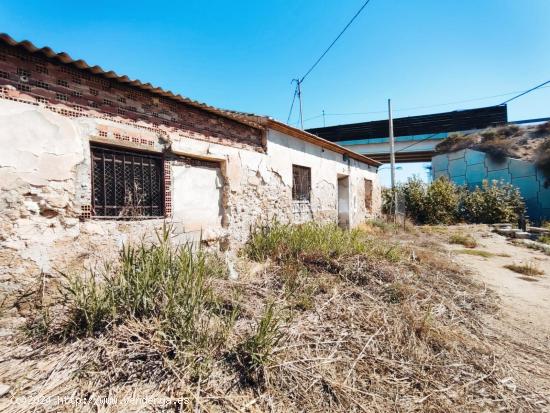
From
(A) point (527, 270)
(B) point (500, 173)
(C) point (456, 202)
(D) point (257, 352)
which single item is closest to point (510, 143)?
(B) point (500, 173)

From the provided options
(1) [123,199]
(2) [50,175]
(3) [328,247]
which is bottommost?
(3) [328,247]

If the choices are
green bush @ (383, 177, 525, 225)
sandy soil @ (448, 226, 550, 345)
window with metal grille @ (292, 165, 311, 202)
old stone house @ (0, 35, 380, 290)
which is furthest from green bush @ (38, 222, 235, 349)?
green bush @ (383, 177, 525, 225)

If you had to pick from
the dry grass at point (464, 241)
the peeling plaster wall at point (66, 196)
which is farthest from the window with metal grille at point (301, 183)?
the dry grass at point (464, 241)

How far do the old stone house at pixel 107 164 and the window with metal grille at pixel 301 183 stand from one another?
3.09 feet

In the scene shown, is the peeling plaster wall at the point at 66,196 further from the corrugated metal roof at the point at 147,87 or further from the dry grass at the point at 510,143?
the dry grass at the point at 510,143

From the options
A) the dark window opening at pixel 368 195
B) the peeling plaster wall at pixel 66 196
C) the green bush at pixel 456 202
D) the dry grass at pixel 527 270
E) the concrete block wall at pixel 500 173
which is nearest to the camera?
the peeling plaster wall at pixel 66 196

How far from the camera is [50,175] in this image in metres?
2.81

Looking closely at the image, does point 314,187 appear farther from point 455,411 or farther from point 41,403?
point 41,403

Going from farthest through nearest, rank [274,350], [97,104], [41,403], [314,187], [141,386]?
1. [314,187]
2. [97,104]
3. [274,350]
4. [141,386]
5. [41,403]

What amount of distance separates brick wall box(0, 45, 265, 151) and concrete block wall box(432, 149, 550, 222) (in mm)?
16387

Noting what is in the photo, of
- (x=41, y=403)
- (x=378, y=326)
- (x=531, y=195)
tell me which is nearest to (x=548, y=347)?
(x=378, y=326)

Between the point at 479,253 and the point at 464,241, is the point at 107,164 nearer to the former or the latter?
the point at 479,253

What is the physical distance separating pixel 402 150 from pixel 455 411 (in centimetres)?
2018

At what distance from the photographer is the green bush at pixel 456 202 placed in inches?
470
